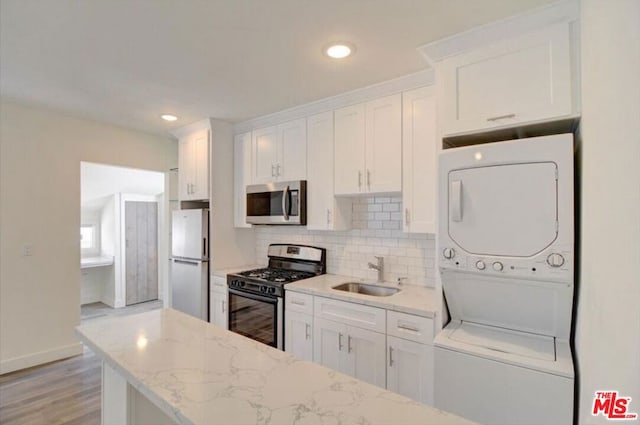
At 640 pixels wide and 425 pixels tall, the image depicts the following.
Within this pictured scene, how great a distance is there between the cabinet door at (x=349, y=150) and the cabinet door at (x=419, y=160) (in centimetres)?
38

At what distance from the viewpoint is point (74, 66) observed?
2162 mm

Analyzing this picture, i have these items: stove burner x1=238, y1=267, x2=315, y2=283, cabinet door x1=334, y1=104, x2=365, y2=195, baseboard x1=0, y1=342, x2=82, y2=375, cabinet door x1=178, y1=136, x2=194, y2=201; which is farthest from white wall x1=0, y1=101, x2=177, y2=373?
cabinet door x1=334, y1=104, x2=365, y2=195

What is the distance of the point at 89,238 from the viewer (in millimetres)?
5859

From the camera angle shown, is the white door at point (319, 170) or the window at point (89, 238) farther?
the window at point (89, 238)

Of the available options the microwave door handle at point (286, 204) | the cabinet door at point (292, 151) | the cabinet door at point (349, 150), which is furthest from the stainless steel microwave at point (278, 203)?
the cabinet door at point (349, 150)

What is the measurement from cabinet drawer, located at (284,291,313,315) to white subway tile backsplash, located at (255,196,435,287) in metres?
0.62

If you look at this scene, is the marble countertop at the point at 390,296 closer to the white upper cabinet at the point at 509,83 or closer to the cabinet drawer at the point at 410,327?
the cabinet drawer at the point at 410,327

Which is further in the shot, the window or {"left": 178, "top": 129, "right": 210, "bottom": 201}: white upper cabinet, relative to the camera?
the window

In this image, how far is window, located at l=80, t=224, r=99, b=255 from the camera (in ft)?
19.0

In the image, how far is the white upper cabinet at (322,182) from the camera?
9.17 ft

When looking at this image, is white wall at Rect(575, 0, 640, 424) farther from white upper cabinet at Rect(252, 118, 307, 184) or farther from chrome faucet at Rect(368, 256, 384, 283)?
white upper cabinet at Rect(252, 118, 307, 184)

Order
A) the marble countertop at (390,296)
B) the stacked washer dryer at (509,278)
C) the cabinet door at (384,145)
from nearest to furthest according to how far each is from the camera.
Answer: the stacked washer dryer at (509,278) → the marble countertop at (390,296) → the cabinet door at (384,145)

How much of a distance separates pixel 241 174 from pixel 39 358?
2620 millimetres

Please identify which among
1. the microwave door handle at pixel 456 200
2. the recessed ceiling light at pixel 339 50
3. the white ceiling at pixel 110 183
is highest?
the recessed ceiling light at pixel 339 50
